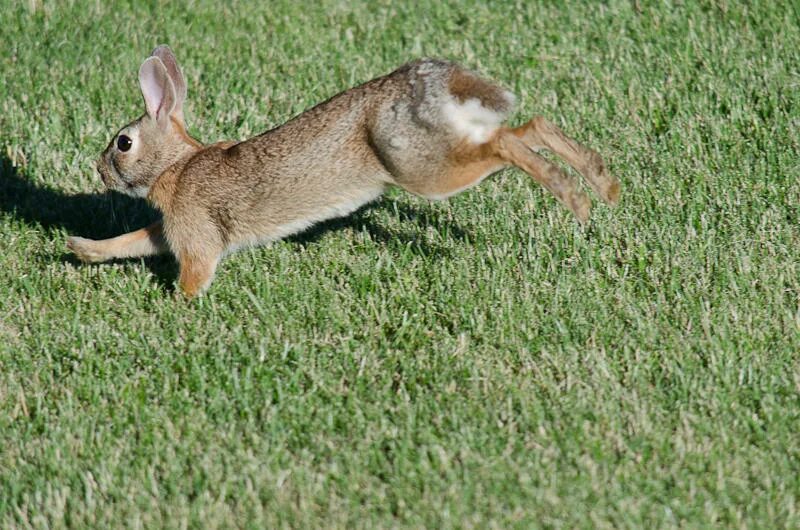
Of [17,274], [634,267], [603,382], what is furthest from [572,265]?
[17,274]

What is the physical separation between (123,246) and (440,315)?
170 cm

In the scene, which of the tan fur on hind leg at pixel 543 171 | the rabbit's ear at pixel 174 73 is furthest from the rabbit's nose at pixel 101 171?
the tan fur on hind leg at pixel 543 171

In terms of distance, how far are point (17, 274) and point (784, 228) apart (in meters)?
3.68

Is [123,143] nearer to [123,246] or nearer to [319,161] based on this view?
[123,246]

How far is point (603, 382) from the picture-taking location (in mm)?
4719

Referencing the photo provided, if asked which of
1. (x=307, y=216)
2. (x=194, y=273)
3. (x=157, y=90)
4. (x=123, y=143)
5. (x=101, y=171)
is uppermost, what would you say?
(x=157, y=90)

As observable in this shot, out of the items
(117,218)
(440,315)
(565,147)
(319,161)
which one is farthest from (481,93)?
A: (117,218)

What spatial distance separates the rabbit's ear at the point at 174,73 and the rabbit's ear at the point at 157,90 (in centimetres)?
6

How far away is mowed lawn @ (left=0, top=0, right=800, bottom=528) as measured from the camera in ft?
13.8

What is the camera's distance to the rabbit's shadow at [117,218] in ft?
20.0

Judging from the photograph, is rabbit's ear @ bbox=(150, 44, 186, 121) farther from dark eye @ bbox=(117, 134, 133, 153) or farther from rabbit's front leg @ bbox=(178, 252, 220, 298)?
rabbit's front leg @ bbox=(178, 252, 220, 298)

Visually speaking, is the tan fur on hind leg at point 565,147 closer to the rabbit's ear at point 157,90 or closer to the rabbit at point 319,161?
the rabbit at point 319,161

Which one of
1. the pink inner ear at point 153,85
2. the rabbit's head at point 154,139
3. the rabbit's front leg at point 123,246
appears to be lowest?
the rabbit's front leg at point 123,246

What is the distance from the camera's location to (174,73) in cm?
611
